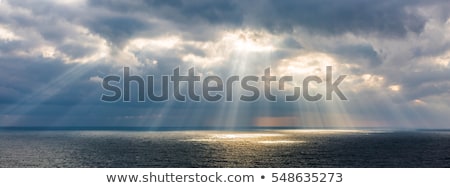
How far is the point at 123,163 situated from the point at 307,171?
77.3 m

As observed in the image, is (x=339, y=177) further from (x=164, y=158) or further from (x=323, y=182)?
(x=164, y=158)

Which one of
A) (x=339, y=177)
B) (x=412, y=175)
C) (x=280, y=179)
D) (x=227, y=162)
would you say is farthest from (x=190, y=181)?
(x=227, y=162)

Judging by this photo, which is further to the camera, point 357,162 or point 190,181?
point 357,162

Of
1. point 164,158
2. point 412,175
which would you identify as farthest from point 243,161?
point 412,175

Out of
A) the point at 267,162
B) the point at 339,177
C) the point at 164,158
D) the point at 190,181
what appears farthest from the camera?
the point at 164,158

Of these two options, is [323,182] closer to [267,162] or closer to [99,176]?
[99,176]

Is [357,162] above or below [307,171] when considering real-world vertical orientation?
below

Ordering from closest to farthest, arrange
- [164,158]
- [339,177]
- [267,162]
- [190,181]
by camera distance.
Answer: [190,181] < [339,177] < [267,162] < [164,158]

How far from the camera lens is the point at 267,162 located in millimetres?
109938

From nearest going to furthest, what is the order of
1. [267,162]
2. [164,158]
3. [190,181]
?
[190,181] → [267,162] → [164,158]

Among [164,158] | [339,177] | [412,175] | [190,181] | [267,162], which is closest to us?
[190,181]

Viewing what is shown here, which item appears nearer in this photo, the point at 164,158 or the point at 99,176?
the point at 99,176

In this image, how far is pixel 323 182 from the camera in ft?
131

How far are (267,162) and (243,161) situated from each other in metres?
6.70
